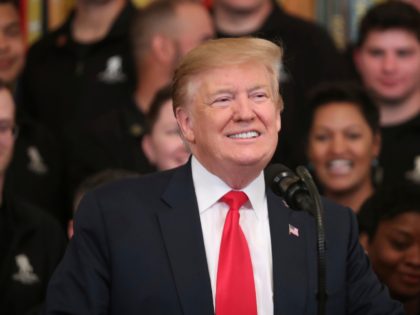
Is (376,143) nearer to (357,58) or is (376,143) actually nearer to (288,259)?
(357,58)

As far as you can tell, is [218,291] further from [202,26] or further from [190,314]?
[202,26]

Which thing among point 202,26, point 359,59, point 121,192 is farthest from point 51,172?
point 121,192

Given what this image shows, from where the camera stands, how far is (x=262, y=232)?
2971 millimetres

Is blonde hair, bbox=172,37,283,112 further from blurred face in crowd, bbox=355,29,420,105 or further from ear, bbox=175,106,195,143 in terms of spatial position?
blurred face in crowd, bbox=355,29,420,105

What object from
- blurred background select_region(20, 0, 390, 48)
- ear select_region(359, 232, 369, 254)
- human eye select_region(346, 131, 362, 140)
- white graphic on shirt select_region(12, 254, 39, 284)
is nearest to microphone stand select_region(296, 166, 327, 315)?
ear select_region(359, 232, 369, 254)

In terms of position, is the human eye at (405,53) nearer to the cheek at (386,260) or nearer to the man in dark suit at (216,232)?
the cheek at (386,260)

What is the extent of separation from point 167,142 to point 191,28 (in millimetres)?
809

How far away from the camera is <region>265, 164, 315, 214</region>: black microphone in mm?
2703

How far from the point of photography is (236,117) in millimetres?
2865

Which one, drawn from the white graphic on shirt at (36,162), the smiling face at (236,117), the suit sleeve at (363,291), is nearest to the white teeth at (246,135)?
the smiling face at (236,117)

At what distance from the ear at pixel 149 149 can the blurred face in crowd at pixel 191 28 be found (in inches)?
23.1

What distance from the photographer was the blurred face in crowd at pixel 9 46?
5.28 meters

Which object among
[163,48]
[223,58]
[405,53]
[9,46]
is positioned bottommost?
[405,53]

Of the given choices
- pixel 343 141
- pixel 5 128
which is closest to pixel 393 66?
pixel 343 141
